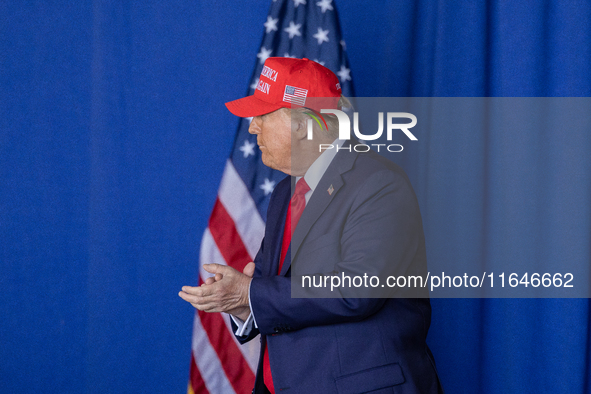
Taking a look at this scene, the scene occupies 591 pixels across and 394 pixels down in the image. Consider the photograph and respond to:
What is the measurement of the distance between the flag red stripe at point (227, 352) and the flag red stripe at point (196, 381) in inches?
3.8

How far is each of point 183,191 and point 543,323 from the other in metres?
1.33

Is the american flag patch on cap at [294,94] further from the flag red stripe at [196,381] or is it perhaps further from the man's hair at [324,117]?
the flag red stripe at [196,381]

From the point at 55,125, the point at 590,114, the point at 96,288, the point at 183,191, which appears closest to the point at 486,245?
the point at 590,114

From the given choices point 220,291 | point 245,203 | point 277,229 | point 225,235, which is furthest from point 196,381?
point 220,291

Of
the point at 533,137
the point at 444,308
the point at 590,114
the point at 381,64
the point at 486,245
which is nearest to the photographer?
the point at 590,114

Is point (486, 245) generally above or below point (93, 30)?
below

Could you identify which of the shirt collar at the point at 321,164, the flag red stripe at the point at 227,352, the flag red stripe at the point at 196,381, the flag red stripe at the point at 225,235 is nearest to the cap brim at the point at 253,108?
the shirt collar at the point at 321,164

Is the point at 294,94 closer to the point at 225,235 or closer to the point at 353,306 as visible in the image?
the point at 353,306

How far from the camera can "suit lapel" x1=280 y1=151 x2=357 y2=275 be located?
44.3 inches

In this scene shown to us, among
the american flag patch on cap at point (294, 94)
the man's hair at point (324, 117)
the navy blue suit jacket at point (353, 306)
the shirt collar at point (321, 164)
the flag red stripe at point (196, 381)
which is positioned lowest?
the flag red stripe at point (196, 381)

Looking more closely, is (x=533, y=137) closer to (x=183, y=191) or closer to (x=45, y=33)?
(x=183, y=191)

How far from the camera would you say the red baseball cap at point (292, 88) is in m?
1.20

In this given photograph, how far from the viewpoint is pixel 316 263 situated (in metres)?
1.10

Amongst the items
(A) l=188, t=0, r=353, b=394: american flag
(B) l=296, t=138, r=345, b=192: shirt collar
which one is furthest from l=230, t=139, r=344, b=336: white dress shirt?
(A) l=188, t=0, r=353, b=394: american flag
